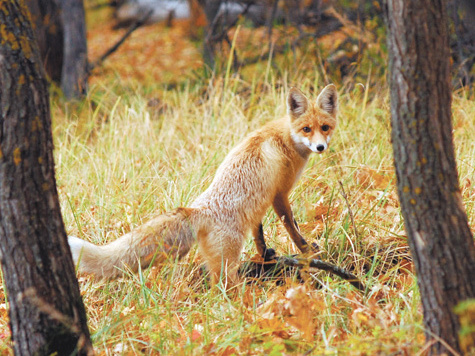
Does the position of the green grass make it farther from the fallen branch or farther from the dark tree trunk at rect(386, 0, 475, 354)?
the dark tree trunk at rect(386, 0, 475, 354)

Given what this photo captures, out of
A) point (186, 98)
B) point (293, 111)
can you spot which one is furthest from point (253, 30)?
point (293, 111)

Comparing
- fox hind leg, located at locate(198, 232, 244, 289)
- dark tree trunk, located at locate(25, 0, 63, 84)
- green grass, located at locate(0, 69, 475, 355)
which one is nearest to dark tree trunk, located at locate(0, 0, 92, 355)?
green grass, located at locate(0, 69, 475, 355)

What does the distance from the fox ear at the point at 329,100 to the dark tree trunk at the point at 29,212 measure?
2.46m

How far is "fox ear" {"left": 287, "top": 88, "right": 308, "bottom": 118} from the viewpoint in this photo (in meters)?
4.14

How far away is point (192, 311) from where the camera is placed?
3.12 metres

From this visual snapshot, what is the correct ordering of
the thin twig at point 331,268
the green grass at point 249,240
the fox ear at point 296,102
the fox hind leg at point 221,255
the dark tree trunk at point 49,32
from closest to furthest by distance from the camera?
1. the green grass at point 249,240
2. the thin twig at point 331,268
3. the fox hind leg at point 221,255
4. the fox ear at point 296,102
5. the dark tree trunk at point 49,32

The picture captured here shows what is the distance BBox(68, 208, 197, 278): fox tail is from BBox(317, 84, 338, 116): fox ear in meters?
1.52

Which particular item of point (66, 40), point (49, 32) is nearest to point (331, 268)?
point (66, 40)

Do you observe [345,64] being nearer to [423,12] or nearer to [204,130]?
[204,130]

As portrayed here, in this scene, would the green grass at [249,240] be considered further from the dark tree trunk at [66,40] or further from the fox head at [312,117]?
the dark tree trunk at [66,40]

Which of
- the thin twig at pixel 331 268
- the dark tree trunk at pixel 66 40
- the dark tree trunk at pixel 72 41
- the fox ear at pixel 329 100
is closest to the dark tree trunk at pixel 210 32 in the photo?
the dark tree trunk at pixel 66 40

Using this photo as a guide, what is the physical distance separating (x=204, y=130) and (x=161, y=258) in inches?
110

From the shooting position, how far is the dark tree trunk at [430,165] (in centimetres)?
214

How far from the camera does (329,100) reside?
14.0ft
